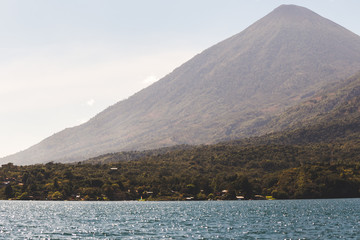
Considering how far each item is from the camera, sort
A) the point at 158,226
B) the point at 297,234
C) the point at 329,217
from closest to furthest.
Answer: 1. the point at 297,234
2. the point at 158,226
3. the point at 329,217

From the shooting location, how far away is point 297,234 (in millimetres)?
70938

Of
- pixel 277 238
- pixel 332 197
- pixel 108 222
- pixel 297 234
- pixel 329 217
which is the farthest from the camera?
pixel 332 197

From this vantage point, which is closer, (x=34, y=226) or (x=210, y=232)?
(x=210, y=232)

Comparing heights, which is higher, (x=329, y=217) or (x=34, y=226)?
(x=34, y=226)

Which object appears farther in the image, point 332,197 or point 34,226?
point 332,197

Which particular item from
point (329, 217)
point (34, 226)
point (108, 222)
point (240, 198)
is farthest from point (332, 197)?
point (34, 226)

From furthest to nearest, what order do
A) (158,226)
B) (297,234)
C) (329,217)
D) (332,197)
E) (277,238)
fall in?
(332,197)
(329,217)
(158,226)
(297,234)
(277,238)

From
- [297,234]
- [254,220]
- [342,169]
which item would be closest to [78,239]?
[297,234]

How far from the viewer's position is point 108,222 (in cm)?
9319

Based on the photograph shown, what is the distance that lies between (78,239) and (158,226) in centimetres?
2088

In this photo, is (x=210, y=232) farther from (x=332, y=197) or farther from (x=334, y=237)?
(x=332, y=197)

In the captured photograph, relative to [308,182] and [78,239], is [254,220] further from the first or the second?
[308,182]

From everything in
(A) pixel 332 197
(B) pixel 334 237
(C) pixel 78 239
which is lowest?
(A) pixel 332 197

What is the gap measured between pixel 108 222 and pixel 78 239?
88.1 feet
